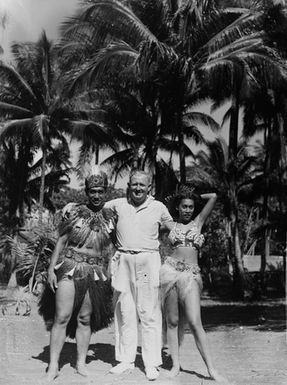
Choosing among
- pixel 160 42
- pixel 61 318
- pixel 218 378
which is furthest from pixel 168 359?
pixel 160 42

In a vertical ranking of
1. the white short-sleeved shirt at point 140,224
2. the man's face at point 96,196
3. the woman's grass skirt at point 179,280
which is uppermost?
the man's face at point 96,196

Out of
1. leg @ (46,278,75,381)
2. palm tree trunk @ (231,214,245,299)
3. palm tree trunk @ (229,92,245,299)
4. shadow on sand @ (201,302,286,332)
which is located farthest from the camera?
palm tree trunk @ (229,92,245,299)

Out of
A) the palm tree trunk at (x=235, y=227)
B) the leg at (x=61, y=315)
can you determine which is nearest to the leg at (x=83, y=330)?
the leg at (x=61, y=315)

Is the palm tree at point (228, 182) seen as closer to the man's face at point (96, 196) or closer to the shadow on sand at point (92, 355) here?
the shadow on sand at point (92, 355)

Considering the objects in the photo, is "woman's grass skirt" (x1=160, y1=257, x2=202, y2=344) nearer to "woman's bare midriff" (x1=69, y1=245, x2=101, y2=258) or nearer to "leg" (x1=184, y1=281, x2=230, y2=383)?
"leg" (x1=184, y1=281, x2=230, y2=383)

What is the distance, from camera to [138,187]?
527cm

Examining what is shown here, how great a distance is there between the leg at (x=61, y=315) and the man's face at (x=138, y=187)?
98 centimetres

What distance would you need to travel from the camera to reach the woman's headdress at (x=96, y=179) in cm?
533

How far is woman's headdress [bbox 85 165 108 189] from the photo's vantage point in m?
5.33

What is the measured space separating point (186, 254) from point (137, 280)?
522 millimetres

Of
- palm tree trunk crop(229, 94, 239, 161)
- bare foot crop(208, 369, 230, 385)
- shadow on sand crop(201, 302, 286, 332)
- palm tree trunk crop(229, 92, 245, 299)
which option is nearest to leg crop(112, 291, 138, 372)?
bare foot crop(208, 369, 230, 385)

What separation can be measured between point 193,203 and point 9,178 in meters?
21.0

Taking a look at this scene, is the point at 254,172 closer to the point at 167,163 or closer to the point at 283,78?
the point at 167,163

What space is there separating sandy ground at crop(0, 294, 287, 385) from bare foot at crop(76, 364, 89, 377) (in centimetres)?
6
